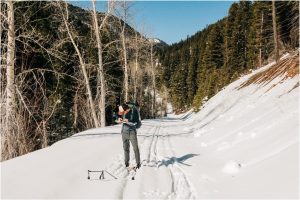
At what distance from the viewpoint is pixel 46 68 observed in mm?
28047

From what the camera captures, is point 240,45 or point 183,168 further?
point 240,45

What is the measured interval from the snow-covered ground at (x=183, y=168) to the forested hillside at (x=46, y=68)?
1.91m

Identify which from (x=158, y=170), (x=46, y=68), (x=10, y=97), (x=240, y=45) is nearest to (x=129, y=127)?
(x=158, y=170)

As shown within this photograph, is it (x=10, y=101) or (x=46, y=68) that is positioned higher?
(x=46, y=68)

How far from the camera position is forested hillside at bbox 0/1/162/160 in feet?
45.3

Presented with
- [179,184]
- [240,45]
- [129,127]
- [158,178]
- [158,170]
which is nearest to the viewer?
[179,184]

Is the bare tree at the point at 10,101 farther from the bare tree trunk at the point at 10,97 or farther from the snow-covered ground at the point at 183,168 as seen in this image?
the snow-covered ground at the point at 183,168

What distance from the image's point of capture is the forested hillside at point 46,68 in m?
13.8

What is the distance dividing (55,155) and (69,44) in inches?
1252

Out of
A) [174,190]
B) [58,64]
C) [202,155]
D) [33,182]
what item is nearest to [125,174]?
[174,190]

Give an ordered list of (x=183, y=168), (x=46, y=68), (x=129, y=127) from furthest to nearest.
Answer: (x=46, y=68)
(x=183, y=168)
(x=129, y=127)

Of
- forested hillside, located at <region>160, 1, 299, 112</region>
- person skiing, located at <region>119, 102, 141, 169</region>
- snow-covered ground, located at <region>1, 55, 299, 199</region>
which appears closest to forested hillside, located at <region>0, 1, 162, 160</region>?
snow-covered ground, located at <region>1, 55, 299, 199</region>

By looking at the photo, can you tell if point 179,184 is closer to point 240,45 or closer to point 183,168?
point 183,168

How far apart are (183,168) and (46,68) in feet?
61.9
